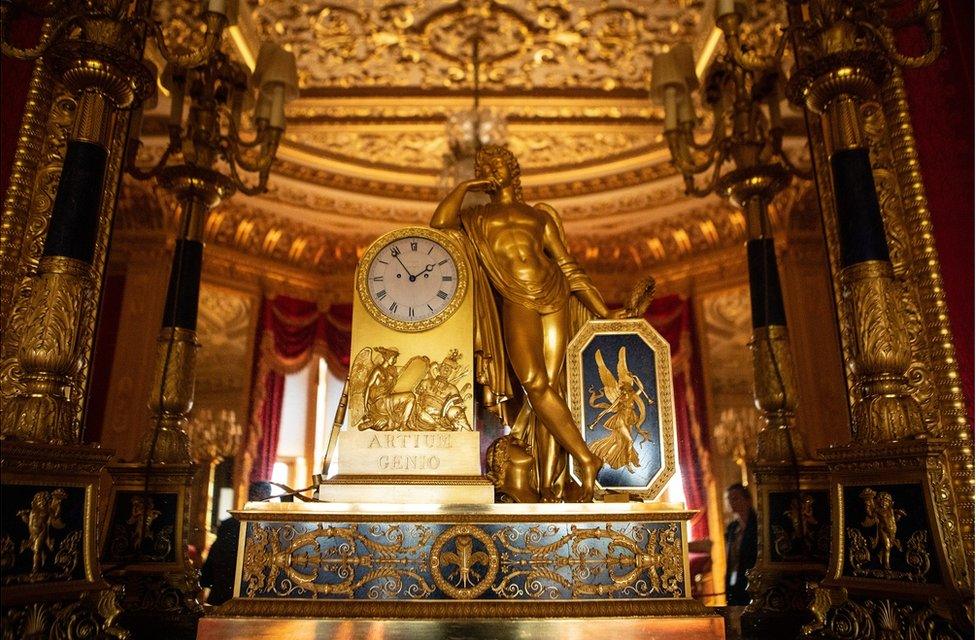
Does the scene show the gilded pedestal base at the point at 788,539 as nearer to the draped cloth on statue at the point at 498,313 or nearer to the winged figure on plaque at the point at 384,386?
the draped cloth on statue at the point at 498,313

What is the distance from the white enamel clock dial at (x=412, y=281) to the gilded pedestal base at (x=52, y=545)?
1.15 metres

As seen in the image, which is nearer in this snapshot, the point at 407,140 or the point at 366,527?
the point at 366,527

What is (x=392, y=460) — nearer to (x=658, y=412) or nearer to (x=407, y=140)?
(x=658, y=412)

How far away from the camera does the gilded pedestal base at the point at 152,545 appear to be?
11.3ft

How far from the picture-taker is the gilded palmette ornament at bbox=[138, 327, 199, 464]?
3922 mm

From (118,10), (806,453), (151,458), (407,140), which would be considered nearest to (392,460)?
(151,458)

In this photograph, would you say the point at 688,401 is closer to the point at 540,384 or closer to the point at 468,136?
the point at 468,136

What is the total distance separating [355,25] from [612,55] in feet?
7.31

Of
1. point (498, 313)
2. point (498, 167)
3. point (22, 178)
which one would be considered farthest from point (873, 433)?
point (22, 178)

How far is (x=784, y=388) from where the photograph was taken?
4090 mm

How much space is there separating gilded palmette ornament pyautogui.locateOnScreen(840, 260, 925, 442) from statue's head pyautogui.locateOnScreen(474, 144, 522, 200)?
58.3 inches

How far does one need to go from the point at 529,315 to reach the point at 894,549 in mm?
1552

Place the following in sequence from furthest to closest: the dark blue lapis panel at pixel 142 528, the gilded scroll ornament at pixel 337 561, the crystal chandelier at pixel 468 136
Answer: the crystal chandelier at pixel 468 136, the dark blue lapis panel at pixel 142 528, the gilded scroll ornament at pixel 337 561

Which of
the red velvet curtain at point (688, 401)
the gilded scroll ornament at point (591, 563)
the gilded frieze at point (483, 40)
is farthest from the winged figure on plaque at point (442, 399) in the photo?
the red velvet curtain at point (688, 401)
